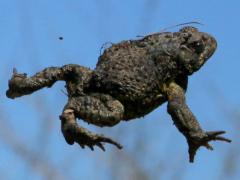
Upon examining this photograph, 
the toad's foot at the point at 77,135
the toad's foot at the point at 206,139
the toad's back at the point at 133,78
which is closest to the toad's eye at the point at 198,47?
the toad's back at the point at 133,78


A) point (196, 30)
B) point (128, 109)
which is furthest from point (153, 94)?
point (196, 30)

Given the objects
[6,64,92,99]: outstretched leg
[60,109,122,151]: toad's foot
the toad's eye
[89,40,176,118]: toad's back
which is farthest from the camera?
the toad's eye

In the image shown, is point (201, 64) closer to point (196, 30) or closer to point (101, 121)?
point (196, 30)

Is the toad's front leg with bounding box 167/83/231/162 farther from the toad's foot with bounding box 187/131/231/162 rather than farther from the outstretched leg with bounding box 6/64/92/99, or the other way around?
the outstretched leg with bounding box 6/64/92/99

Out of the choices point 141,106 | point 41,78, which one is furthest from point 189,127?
point 41,78

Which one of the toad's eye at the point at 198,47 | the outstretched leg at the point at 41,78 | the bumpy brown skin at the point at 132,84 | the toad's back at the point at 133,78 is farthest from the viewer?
the toad's eye at the point at 198,47

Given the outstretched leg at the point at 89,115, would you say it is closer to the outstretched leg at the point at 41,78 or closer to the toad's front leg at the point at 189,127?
the outstretched leg at the point at 41,78

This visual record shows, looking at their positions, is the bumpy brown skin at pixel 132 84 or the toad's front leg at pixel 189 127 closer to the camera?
the bumpy brown skin at pixel 132 84

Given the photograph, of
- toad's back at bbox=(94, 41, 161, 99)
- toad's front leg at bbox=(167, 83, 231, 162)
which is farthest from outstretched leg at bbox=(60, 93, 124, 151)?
toad's front leg at bbox=(167, 83, 231, 162)
